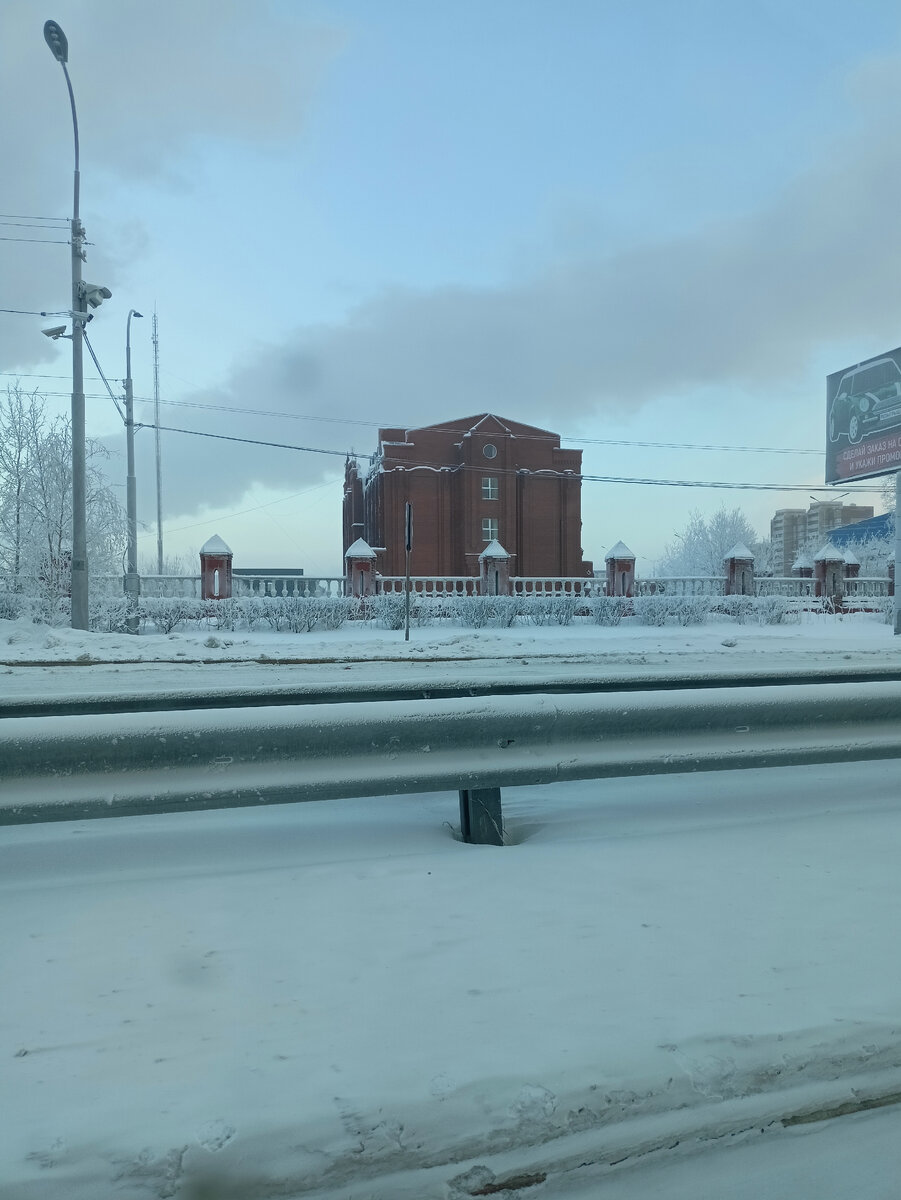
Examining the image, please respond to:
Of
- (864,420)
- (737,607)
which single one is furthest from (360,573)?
(864,420)

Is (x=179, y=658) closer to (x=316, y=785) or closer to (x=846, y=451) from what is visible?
(x=316, y=785)

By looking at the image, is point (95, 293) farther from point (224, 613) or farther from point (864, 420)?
point (864, 420)

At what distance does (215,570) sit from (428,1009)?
2268cm

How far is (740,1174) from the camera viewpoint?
1.63m

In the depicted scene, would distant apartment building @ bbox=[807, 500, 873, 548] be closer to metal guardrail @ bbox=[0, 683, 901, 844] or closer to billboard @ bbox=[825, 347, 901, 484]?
billboard @ bbox=[825, 347, 901, 484]

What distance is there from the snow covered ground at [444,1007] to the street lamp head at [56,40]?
19163mm

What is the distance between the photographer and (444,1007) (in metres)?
2.04

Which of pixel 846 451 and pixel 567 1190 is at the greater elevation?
pixel 846 451

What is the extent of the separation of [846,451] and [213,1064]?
33391mm

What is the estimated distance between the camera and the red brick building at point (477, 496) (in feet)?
166

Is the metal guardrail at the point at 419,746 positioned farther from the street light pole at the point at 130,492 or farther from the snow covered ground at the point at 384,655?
the street light pole at the point at 130,492

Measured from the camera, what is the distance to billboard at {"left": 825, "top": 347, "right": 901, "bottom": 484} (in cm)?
2852

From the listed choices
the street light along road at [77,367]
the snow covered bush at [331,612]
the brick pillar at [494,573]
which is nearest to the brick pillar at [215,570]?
the snow covered bush at [331,612]

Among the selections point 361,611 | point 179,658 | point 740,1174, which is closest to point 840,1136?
point 740,1174
